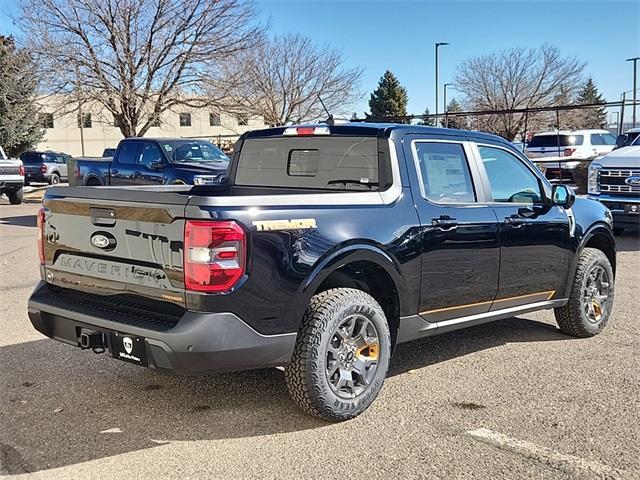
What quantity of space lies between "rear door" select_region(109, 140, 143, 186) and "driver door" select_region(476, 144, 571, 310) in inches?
373

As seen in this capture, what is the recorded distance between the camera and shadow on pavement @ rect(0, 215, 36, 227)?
14873 millimetres

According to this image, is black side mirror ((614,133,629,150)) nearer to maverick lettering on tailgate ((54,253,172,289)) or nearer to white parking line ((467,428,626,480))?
white parking line ((467,428,626,480))

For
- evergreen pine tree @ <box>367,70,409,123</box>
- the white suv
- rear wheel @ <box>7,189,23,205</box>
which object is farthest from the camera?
evergreen pine tree @ <box>367,70,409,123</box>

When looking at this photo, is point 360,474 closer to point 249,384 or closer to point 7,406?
point 249,384

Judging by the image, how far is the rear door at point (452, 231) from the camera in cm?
446

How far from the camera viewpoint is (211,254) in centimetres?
340

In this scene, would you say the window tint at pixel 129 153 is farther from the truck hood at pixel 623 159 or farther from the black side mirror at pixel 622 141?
the black side mirror at pixel 622 141

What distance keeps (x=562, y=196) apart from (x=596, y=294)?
107cm

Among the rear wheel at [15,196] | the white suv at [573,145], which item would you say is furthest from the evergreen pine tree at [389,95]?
the rear wheel at [15,196]

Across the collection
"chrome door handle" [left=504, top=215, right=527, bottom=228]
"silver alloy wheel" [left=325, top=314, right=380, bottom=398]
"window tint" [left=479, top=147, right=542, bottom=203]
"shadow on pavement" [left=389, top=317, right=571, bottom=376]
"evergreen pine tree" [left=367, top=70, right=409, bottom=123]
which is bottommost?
"shadow on pavement" [left=389, top=317, right=571, bottom=376]

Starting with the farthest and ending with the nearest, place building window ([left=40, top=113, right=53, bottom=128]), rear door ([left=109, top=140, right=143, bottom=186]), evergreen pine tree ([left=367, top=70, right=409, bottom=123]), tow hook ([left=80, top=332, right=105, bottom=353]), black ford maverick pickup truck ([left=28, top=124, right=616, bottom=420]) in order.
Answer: evergreen pine tree ([left=367, top=70, right=409, bottom=123]) → building window ([left=40, top=113, right=53, bottom=128]) → rear door ([left=109, top=140, right=143, bottom=186]) → tow hook ([left=80, top=332, right=105, bottom=353]) → black ford maverick pickup truck ([left=28, top=124, right=616, bottom=420])

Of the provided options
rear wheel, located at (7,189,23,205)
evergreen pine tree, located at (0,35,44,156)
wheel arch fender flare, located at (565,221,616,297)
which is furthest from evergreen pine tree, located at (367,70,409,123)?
wheel arch fender flare, located at (565,221,616,297)

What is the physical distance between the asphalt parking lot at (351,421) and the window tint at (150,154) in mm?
7734

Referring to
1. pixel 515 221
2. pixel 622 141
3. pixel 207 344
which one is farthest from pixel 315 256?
pixel 622 141
